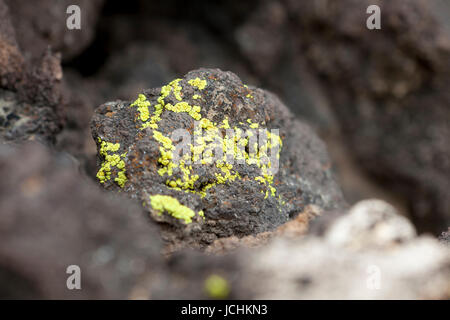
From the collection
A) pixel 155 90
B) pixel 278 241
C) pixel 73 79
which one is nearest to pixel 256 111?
pixel 155 90

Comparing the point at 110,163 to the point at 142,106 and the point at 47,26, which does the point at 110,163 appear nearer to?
the point at 142,106

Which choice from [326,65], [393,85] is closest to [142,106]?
[326,65]

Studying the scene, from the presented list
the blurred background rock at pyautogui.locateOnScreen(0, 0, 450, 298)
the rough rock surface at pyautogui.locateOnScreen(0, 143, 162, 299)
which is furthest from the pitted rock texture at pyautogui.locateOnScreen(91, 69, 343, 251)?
the blurred background rock at pyautogui.locateOnScreen(0, 0, 450, 298)

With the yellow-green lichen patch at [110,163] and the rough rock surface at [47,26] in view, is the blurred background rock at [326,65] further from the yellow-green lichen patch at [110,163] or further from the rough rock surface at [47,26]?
the yellow-green lichen patch at [110,163]

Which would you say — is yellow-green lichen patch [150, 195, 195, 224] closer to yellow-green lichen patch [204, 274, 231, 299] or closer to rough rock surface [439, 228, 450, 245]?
yellow-green lichen patch [204, 274, 231, 299]

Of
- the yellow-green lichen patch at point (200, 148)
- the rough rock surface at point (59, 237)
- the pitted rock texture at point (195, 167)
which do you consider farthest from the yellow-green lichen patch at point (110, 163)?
the rough rock surface at point (59, 237)
